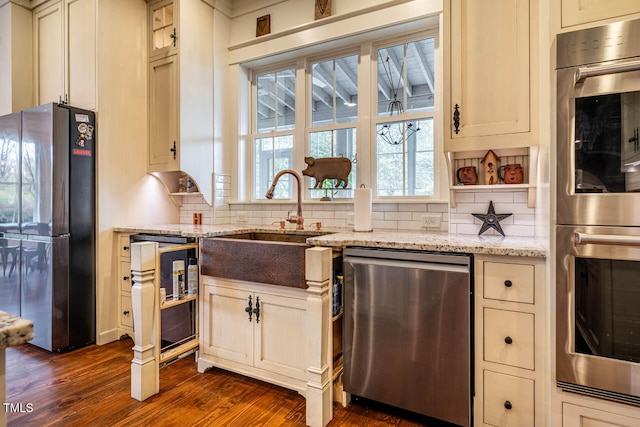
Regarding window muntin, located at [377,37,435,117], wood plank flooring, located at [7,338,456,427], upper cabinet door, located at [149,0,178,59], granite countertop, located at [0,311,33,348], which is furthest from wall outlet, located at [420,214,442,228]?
upper cabinet door, located at [149,0,178,59]

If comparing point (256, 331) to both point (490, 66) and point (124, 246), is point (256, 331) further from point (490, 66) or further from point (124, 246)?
point (490, 66)

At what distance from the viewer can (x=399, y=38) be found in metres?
2.55

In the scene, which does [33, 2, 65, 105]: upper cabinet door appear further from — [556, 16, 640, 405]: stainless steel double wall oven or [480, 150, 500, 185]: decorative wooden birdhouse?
[556, 16, 640, 405]: stainless steel double wall oven

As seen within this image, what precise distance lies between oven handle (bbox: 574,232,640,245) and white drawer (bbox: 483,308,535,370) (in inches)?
15.6

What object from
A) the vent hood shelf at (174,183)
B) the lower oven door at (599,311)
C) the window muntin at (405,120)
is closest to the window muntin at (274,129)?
the vent hood shelf at (174,183)

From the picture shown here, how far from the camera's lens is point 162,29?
295 cm

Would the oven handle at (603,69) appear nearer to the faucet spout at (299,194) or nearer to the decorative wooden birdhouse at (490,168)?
the decorative wooden birdhouse at (490,168)

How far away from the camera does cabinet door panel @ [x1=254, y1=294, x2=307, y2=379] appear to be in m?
1.86

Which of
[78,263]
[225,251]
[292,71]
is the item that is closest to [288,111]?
[292,71]

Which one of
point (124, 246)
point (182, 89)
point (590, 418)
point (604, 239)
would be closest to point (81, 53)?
point (182, 89)

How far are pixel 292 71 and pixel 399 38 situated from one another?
97 cm

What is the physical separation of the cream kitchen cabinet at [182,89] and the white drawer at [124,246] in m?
0.63

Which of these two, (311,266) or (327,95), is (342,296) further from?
(327,95)

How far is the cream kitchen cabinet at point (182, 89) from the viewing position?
2.82 m
